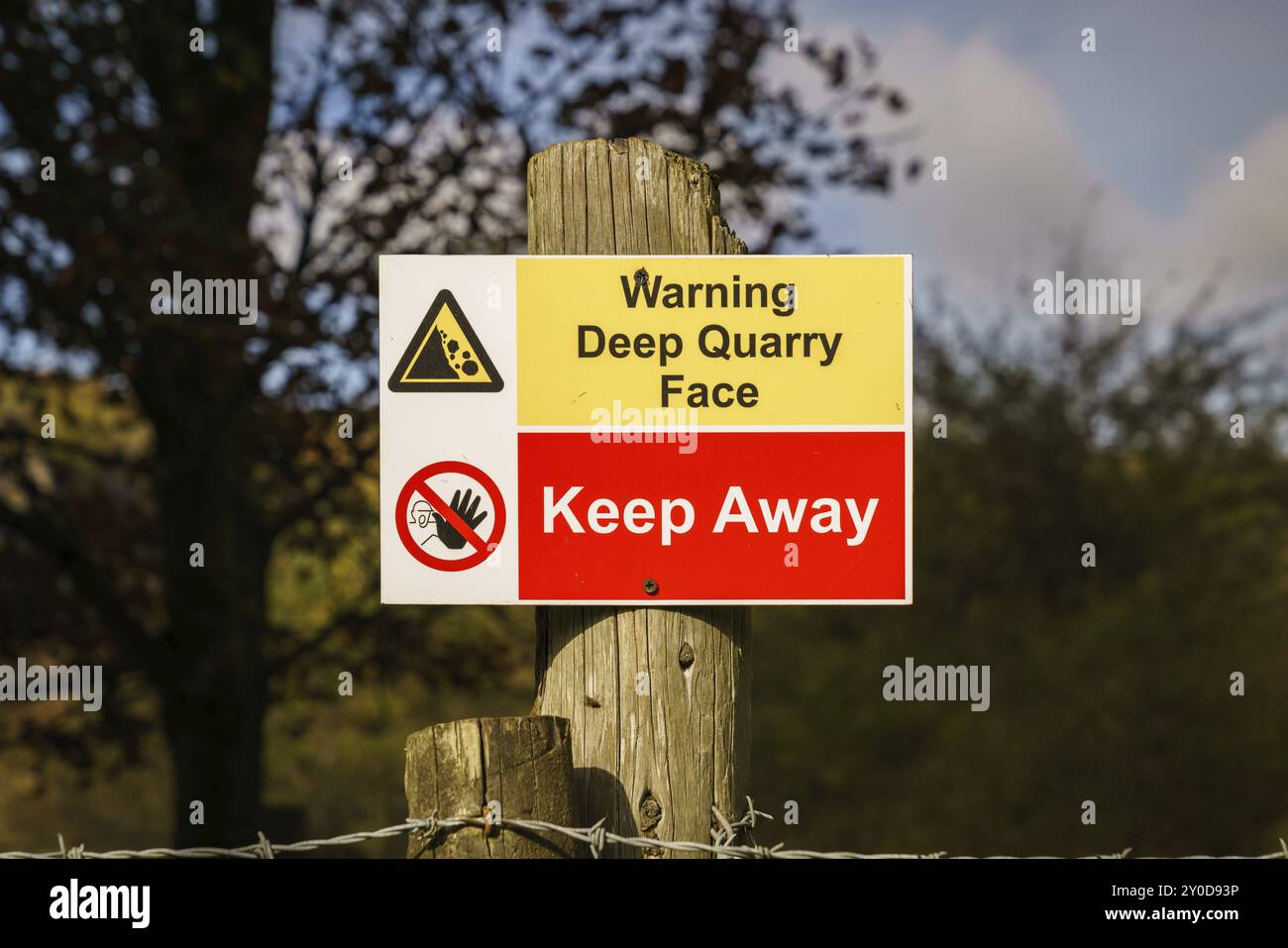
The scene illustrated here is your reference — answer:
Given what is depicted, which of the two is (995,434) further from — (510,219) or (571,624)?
(571,624)

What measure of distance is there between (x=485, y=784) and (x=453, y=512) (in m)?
0.55

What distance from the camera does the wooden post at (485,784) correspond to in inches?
81.6

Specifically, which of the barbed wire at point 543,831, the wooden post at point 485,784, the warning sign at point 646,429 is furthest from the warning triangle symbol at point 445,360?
the barbed wire at point 543,831

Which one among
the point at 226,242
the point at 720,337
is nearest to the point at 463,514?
the point at 720,337

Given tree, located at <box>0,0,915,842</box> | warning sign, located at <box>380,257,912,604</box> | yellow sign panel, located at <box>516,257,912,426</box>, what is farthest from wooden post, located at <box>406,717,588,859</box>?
tree, located at <box>0,0,915,842</box>

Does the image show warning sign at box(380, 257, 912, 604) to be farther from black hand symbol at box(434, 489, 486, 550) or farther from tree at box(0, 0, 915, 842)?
tree at box(0, 0, 915, 842)

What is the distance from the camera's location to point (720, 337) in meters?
2.32

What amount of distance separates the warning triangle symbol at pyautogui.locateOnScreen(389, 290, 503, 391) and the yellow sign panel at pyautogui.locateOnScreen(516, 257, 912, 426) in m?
0.08

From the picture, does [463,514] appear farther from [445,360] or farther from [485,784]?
[485,784]

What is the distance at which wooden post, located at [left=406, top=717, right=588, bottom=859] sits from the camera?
2.07 metres
